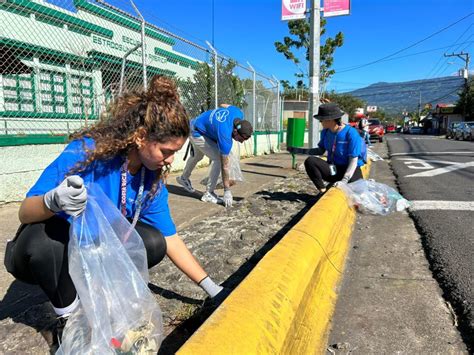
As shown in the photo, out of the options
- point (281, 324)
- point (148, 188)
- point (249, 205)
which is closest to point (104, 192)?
point (148, 188)

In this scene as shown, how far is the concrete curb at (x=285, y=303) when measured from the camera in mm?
1539

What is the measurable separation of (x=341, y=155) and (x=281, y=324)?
378cm

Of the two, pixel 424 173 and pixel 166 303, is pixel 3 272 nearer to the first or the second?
pixel 166 303

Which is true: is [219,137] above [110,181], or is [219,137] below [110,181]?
above

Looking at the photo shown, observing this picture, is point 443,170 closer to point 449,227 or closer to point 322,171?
point 322,171

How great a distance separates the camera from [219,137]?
16.6ft

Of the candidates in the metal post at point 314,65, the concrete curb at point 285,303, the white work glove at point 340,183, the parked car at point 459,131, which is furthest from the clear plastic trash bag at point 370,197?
the parked car at point 459,131

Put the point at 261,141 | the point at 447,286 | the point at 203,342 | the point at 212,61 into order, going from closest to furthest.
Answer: the point at 203,342
the point at 447,286
the point at 212,61
the point at 261,141

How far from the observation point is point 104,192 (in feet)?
6.42

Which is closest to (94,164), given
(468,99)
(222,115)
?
(222,115)

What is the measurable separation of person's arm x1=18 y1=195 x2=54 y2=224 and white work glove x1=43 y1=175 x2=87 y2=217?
0.08 meters

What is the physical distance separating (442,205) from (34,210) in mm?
5191

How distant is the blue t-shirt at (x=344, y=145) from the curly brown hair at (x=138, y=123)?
3584mm

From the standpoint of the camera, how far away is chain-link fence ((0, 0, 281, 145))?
5316 millimetres
